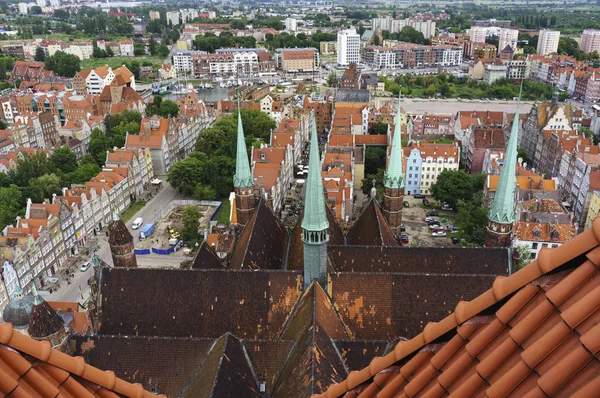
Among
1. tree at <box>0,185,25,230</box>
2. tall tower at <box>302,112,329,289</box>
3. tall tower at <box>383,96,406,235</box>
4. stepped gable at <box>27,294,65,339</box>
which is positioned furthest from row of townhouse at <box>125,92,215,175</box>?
tall tower at <box>302,112,329,289</box>

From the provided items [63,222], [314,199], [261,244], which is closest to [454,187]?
[261,244]

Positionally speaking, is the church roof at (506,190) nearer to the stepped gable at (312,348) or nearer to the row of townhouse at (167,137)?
the stepped gable at (312,348)

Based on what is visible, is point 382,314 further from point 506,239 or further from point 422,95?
point 422,95

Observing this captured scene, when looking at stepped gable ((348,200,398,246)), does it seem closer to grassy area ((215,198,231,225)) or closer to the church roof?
the church roof

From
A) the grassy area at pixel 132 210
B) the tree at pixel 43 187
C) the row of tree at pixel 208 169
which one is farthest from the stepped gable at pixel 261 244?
the tree at pixel 43 187

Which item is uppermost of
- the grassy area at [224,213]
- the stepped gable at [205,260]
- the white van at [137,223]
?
the stepped gable at [205,260]

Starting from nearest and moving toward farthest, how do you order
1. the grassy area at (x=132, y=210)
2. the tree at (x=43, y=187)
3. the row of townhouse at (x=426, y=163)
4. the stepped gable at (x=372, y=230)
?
the stepped gable at (x=372, y=230) → the tree at (x=43, y=187) → the grassy area at (x=132, y=210) → the row of townhouse at (x=426, y=163)
